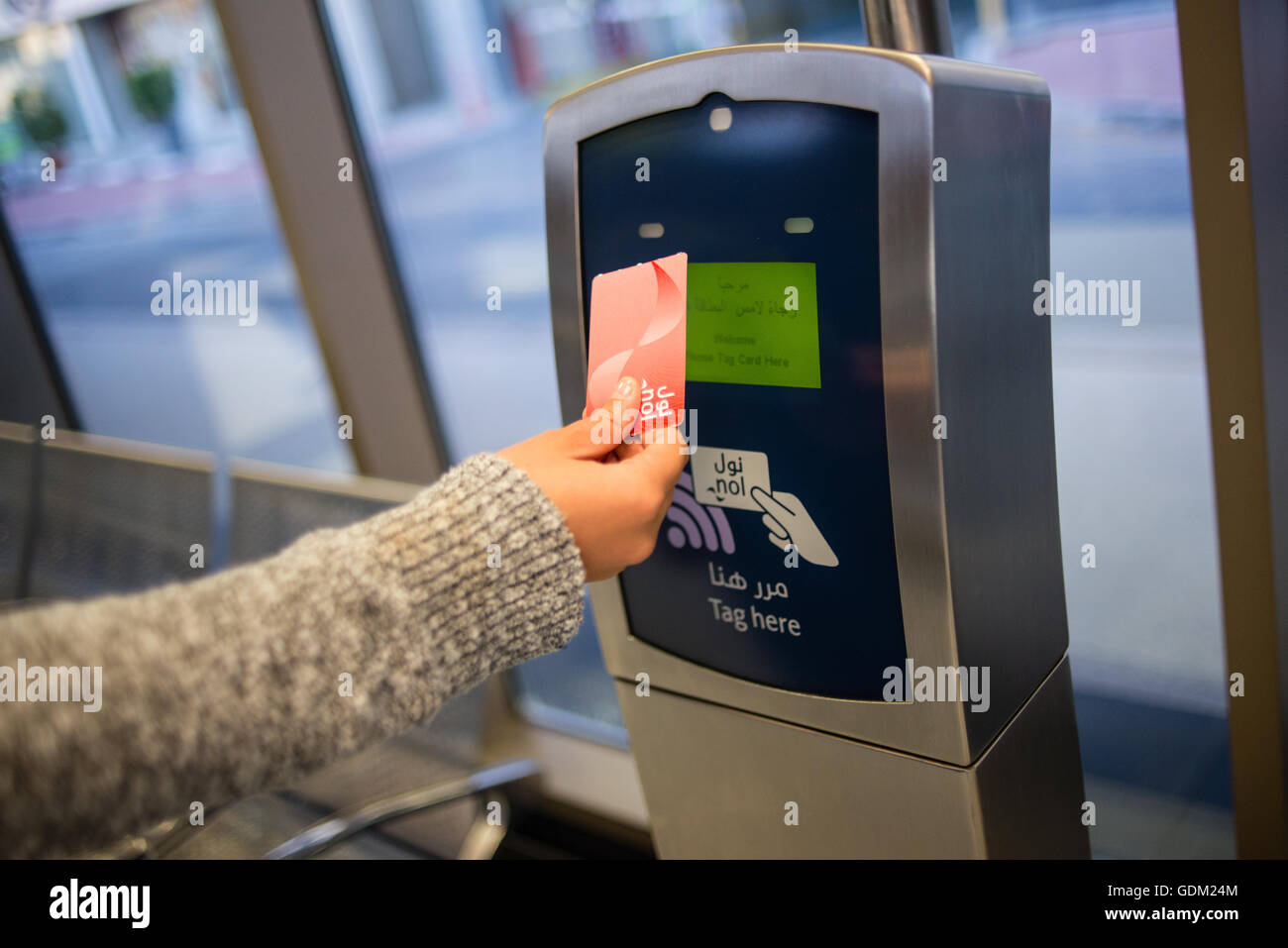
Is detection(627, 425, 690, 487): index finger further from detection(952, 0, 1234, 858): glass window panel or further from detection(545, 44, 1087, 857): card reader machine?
detection(952, 0, 1234, 858): glass window panel

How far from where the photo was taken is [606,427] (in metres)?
0.90

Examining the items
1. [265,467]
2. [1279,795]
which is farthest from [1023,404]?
[265,467]

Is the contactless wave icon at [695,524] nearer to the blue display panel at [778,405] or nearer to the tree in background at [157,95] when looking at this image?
the blue display panel at [778,405]

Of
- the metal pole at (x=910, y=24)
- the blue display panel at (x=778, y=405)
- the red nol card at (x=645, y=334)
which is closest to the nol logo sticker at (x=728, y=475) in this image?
the blue display panel at (x=778, y=405)

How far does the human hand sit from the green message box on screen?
0.09 m

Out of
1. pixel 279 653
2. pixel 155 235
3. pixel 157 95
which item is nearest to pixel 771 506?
pixel 279 653

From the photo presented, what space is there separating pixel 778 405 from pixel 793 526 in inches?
5.0

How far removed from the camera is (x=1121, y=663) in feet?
5.82

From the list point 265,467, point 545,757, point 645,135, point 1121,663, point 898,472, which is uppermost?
point 645,135

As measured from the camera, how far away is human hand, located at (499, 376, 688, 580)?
855 mm

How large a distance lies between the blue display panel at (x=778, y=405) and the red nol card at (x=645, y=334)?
6cm

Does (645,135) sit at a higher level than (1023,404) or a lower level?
higher

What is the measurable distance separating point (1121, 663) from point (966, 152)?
127cm

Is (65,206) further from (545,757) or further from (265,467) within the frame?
(545,757)
